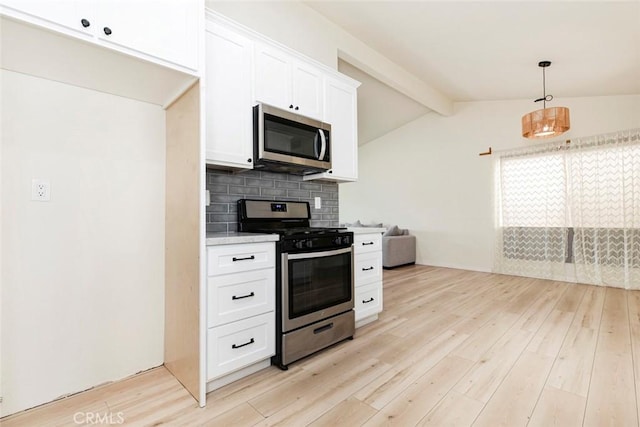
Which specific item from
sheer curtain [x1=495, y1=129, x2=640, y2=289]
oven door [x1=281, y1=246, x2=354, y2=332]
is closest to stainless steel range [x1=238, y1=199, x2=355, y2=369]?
oven door [x1=281, y1=246, x2=354, y2=332]

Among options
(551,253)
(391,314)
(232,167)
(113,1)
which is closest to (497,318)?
(391,314)

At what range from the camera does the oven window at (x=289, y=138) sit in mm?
→ 2248

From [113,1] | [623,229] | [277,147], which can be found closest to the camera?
[113,1]

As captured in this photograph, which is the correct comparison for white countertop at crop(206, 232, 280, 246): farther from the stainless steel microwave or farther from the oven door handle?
the stainless steel microwave

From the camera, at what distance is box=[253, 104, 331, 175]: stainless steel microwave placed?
2.21m

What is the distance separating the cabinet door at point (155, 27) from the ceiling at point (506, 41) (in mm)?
1624

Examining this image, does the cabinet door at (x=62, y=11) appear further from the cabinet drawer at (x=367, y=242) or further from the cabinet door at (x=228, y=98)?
the cabinet drawer at (x=367, y=242)

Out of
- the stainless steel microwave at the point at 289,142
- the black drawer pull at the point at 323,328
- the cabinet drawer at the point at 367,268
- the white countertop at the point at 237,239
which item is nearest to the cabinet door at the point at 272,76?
the stainless steel microwave at the point at 289,142

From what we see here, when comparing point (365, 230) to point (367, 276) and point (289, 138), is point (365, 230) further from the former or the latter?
point (289, 138)

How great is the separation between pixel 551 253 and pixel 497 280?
3.08ft

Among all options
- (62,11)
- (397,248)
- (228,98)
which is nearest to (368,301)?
(228,98)

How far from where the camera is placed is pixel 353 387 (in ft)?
5.94

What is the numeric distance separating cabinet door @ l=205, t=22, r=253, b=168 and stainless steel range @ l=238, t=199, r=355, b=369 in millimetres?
451

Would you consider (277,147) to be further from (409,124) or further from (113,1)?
(409,124)
